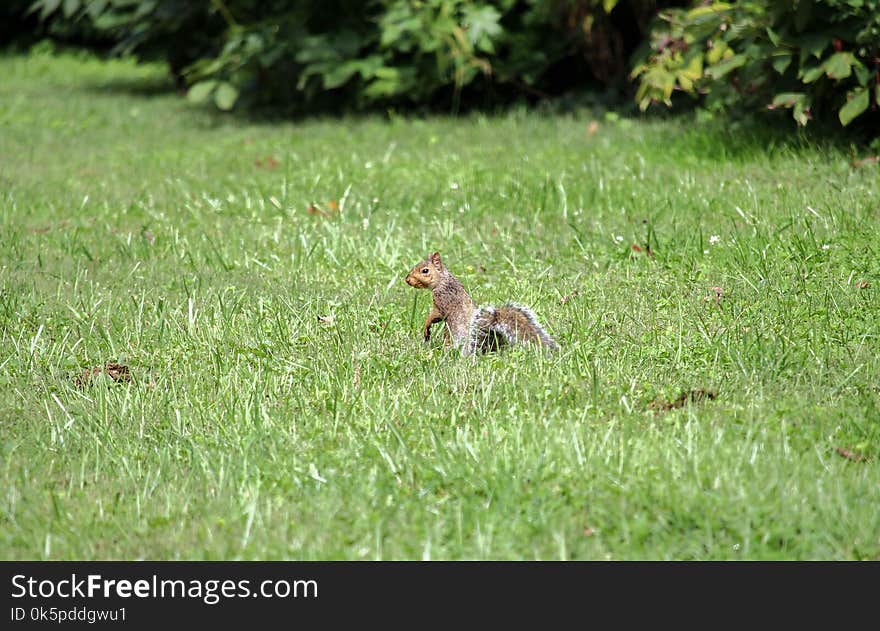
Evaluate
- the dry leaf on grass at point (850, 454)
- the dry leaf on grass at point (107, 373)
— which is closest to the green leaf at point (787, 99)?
the dry leaf on grass at point (850, 454)

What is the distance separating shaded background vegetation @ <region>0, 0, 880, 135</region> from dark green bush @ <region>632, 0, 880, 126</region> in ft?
0.04

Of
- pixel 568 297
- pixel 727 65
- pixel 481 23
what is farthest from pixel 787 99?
pixel 481 23

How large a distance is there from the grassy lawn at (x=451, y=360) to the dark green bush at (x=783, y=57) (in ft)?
1.28

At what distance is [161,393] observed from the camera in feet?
15.6

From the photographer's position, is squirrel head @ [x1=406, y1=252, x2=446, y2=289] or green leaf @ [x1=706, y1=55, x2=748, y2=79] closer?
squirrel head @ [x1=406, y1=252, x2=446, y2=289]

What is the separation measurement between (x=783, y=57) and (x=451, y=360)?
3.80 meters

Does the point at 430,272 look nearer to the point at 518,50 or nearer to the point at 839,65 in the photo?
the point at 839,65

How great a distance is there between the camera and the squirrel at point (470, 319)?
5.03 metres

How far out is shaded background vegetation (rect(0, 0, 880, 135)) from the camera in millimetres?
7488

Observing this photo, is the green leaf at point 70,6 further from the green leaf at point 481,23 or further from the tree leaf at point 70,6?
the green leaf at point 481,23

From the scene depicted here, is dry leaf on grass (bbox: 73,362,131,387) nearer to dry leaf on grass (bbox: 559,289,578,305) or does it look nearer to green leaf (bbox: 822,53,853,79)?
dry leaf on grass (bbox: 559,289,578,305)

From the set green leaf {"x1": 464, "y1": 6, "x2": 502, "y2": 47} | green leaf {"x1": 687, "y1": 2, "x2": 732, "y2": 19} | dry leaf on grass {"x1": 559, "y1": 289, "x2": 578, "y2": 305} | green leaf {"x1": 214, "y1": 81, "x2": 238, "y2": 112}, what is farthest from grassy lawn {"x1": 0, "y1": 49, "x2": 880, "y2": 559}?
green leaf {"x1": 214, "y1": 81, "x2": 238, "y2": 112}

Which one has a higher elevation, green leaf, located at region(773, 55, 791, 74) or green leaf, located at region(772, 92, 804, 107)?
green leaf, located at region(773, 55, 791, 74)

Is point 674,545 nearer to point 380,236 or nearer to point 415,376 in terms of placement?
point 415,376
